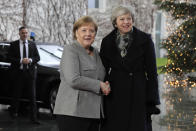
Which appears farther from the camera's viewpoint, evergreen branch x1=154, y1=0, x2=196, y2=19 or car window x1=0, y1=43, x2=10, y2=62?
evergreen branch x1=154, y1=0, x2=196, y2=19

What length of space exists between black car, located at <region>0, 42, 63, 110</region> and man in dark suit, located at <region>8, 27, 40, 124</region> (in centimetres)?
34

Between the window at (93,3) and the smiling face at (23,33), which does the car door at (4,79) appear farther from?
the window at (93,3)

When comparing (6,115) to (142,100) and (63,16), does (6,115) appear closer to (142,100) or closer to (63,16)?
(142,100)

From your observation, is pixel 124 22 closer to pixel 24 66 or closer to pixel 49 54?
pixel 24 66

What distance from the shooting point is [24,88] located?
30.7 feet

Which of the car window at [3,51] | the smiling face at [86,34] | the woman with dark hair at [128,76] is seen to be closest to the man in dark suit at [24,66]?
the car window at [3,51]

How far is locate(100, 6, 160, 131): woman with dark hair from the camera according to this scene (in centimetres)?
406

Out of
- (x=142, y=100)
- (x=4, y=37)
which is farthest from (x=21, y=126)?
(x=4, y=37)

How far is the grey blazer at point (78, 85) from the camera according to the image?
373 centimetres

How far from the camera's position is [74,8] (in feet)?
63.7

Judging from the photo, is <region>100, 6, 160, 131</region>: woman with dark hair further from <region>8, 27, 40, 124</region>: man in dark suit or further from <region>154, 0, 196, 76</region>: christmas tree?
<region>154, 0, 196, 76</region>: christmas tree

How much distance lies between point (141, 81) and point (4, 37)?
14513 mm

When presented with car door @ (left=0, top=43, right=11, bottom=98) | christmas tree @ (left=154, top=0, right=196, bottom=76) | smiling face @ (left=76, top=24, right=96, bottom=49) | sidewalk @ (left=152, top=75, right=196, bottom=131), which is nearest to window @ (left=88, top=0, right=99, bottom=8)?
christmas tree @ (left=154, top=0, right=196, bottom=76)

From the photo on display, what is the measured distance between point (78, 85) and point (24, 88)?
5820 millimetres
